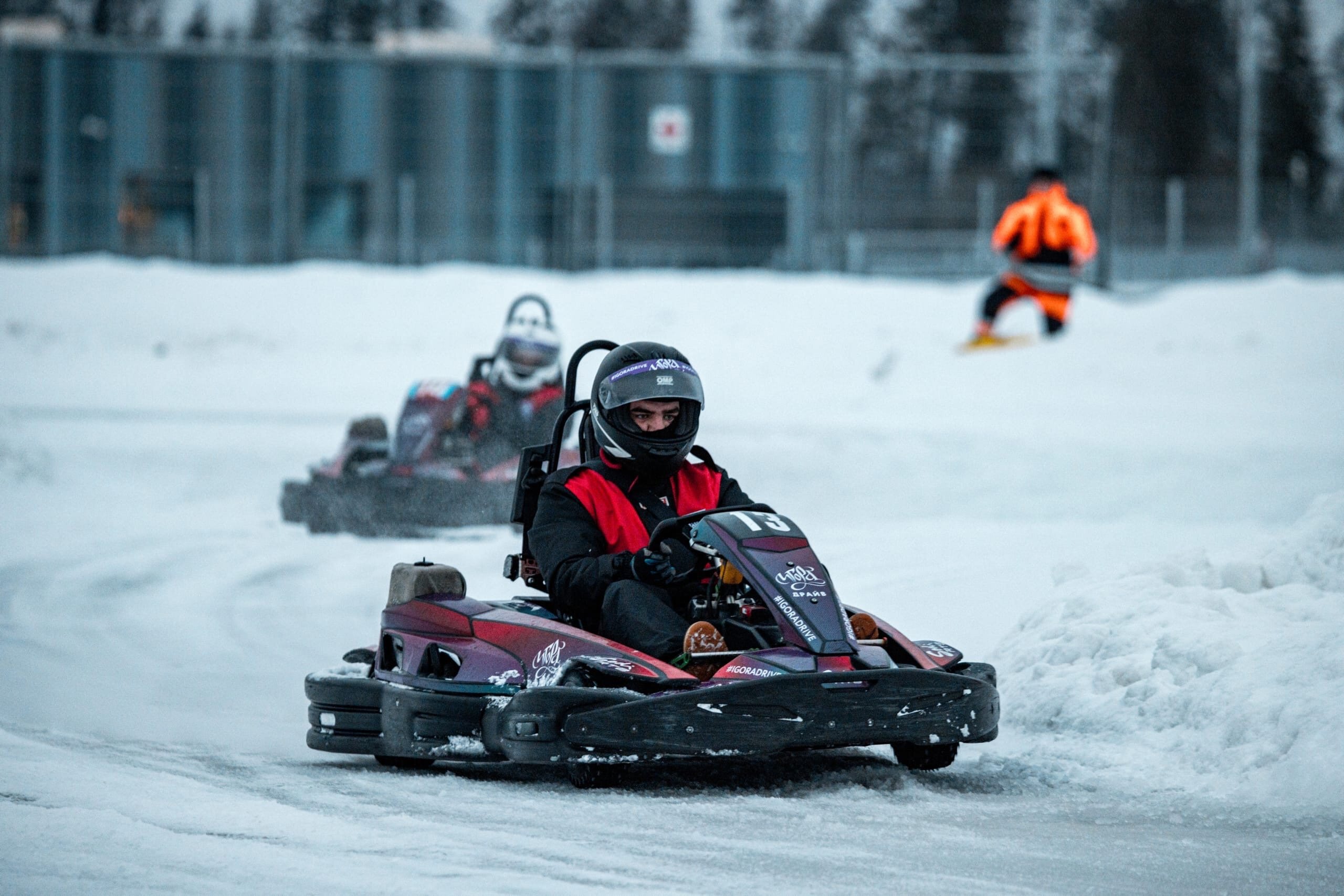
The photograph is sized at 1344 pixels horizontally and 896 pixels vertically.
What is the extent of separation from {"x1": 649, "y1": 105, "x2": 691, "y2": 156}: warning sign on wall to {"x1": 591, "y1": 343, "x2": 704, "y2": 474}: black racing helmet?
18.6m

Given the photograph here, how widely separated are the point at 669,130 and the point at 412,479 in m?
14.3

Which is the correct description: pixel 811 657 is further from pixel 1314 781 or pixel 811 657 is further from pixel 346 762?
pixel 346 762

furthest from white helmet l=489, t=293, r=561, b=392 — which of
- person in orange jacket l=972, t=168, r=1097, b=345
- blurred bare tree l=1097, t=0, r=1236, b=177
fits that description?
blurred bare tree l=1097, t=0, r=1236, b=177

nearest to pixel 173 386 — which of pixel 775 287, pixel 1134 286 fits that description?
pixel 775 287

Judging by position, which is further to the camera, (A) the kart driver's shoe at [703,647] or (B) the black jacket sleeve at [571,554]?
(B) the black jacket sleeve at [571,554]

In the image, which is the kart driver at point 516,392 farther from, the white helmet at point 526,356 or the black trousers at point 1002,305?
the black trousers at point 1002,305

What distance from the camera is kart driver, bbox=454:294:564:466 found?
11172 mm

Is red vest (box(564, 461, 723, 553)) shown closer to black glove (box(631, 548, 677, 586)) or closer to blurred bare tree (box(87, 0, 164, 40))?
black glove (box(631, 548, 677, 586))

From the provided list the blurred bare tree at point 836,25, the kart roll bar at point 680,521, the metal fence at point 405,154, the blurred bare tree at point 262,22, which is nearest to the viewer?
the kart roll bar at point 680,521

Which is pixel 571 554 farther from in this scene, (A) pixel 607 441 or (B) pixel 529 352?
(B) pixel 529 352

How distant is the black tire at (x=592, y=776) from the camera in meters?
4.92

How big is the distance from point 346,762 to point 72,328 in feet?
56.3

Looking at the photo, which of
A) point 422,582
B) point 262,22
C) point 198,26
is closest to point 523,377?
point 422,582

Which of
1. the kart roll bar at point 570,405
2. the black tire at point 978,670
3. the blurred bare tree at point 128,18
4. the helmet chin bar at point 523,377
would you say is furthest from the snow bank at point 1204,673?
the blurred bare tree at point 128,18
